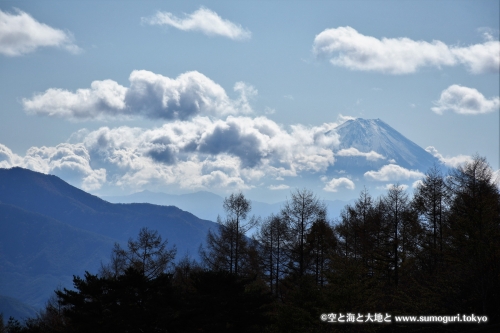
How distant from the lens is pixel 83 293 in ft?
117

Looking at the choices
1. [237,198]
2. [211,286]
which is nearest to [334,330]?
[211,286]

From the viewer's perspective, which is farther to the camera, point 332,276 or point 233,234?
point 233,234

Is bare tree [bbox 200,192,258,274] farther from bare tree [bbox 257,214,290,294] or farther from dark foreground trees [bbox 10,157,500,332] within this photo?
bare tree [bbox 257,214,290,294]

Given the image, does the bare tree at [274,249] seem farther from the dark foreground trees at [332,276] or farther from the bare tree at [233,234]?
the bare tree at [233,234]

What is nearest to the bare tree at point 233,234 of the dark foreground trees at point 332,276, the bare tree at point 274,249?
the dark foreground trees at point 332,276

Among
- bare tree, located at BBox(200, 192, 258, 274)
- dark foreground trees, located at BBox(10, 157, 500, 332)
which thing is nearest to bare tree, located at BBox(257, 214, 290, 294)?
dark foreground trees, located at BBox(10, 157, 500, 332)

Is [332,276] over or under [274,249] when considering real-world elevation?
under

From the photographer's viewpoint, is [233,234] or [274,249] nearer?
[233,234]

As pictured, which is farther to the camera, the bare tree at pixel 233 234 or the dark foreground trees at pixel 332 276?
the bare tree at pixel 233 234

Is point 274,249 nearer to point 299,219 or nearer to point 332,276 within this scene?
point 299,219

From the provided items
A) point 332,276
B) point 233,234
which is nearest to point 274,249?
point 233,234

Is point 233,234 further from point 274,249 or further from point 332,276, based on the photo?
point 332,276

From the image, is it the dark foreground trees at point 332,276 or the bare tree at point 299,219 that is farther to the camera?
the bare tree at point 299,219

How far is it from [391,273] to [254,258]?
1469 cm
